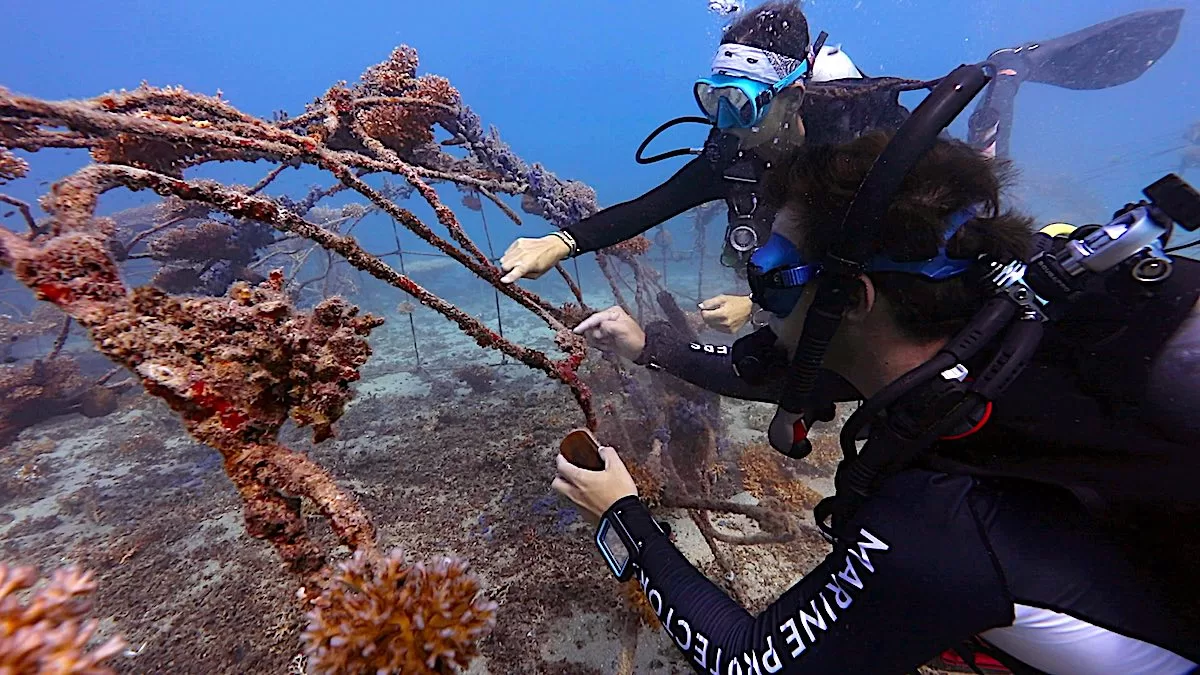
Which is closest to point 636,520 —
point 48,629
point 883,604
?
point 883,604

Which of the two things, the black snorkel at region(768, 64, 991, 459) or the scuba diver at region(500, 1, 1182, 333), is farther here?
the scuba diver at region(500, 1, 1182, 333)

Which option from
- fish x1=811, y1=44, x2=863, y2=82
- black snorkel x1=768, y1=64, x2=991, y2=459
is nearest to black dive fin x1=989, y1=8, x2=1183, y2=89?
fish x1=811, y1=44, x2=863, y2=82

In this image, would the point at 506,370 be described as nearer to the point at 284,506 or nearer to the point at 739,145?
the point at 739,145

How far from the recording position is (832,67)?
4.64 meters

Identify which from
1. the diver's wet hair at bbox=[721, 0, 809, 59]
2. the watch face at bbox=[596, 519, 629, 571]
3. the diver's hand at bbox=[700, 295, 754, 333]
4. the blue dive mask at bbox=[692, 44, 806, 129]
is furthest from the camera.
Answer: the diver's hand at bbox=[700, 295, 754, 333]

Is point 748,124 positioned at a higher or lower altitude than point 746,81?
lower

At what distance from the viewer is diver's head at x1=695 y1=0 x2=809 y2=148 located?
12.9 ft

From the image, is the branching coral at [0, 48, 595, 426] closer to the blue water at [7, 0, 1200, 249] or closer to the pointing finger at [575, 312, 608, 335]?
the pointing finger at [575, 312, 608, 335]

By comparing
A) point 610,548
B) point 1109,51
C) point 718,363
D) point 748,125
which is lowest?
point 610,548

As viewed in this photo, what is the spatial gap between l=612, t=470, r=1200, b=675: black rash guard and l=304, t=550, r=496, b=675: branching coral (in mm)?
1135

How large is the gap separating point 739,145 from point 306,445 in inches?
274

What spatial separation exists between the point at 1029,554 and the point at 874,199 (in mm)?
1319

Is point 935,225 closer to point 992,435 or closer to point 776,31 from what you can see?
point 992,435

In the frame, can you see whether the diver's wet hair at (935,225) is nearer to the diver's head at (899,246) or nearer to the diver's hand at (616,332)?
the diver's head at (899,246)
